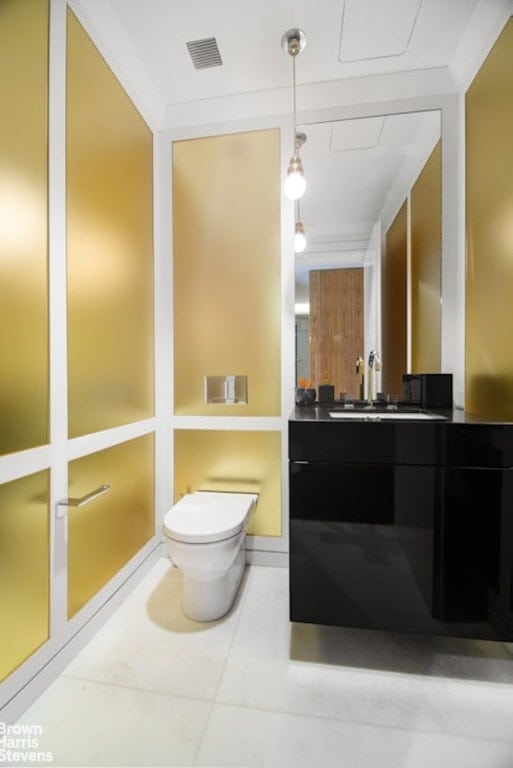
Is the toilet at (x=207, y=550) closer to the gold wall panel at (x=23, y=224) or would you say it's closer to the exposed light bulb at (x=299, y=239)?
the gold wall panel at (x=23, y=224)

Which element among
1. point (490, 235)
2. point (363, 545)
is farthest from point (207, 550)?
point (490, 235)

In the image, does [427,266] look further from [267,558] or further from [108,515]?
[108,515]

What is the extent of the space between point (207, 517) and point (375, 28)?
7.46ft

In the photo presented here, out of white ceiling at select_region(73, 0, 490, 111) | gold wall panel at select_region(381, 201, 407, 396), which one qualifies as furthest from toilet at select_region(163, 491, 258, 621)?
white ceiling at select_region(73, 0, 490, 111)

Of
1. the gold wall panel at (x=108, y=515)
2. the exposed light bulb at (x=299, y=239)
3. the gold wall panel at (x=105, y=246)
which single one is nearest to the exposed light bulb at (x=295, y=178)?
the exposed light bulb at (x=299, y=239)

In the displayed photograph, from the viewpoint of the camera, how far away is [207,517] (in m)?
1.61

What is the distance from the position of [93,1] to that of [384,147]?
1466 millimetres

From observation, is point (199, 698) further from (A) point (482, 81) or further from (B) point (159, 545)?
(A) point (482, 81)

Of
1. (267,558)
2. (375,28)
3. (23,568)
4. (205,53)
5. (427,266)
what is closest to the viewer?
(23,568)

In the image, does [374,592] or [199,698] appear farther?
[374,592]

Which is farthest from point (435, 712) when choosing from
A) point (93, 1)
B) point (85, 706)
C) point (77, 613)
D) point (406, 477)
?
point (93, 1)

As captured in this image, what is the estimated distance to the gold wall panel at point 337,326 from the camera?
201 centimetres

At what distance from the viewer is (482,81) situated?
1.62m

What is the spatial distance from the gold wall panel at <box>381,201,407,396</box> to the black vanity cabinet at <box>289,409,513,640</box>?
68 centimetres
